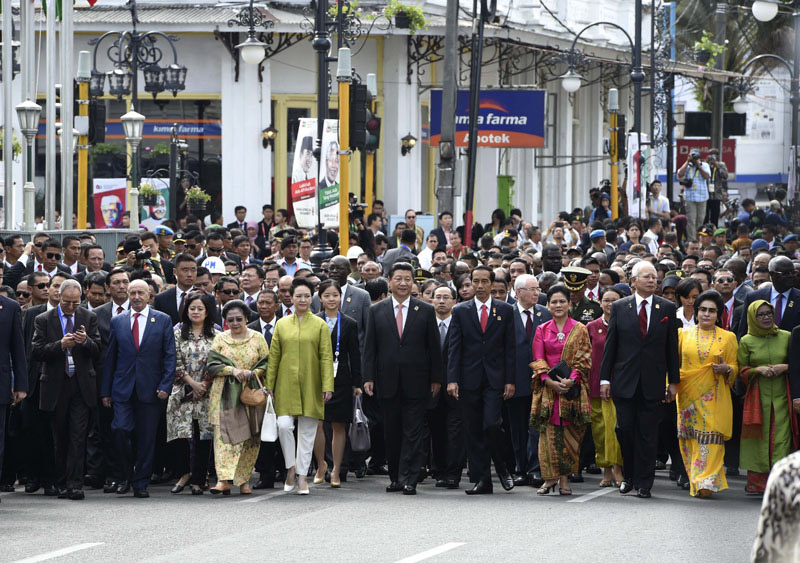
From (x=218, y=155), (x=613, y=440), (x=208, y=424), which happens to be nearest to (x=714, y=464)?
(x=613, y=440)

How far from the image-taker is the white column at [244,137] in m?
33.9

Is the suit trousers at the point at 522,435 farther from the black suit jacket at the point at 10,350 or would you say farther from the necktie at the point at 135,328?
the black suit jacket at the point at 10,350

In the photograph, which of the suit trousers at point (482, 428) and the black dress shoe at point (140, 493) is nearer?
the black dress shoe at point (140, 493)

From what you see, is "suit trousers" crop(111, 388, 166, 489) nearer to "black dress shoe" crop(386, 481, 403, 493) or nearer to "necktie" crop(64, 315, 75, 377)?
"necktie" crop(64, 315, 75, 377)

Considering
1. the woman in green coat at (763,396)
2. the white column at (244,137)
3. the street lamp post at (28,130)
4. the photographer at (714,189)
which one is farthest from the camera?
the photographer at (714,189)

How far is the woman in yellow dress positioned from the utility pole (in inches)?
406

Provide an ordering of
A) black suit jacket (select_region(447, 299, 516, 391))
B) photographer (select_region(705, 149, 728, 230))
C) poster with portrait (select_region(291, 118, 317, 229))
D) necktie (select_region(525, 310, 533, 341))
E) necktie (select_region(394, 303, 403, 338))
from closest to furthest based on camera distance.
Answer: black suit jacket (select_region(447, 299, 516, 391)) < necktie (select_region(394, 303, 403, 338)) < necktie (select_region(525, 310, 533, 341)) < poster with portrait (select_region(291, 118, 317, 229)) < photographer (select_region(705, 149, 728, 230))

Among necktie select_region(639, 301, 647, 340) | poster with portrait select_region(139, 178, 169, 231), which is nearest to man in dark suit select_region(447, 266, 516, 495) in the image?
necktie select_region(639, 301, 647, 340)

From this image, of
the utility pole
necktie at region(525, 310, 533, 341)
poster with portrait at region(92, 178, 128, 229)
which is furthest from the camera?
poster with portrait at region(92, 178, 128, 229)

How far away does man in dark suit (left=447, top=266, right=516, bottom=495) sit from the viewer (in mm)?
12859

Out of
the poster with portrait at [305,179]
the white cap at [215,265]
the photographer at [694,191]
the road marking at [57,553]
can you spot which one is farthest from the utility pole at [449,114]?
the road marking at [57,553]

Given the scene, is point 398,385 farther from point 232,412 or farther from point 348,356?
point 232,412

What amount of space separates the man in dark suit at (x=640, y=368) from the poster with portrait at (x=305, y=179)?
279 inches

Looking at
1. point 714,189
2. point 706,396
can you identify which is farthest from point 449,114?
point 714,189
